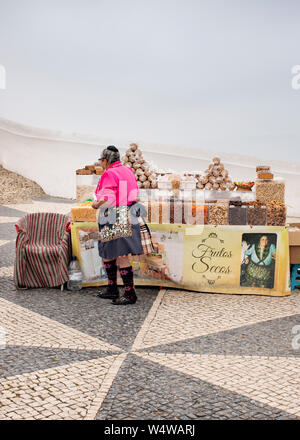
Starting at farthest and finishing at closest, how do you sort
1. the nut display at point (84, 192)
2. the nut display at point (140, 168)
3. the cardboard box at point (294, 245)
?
the nut display at point (84, 192) < the nut display at point (140, 168) < the cardboard box at point (294, 245)

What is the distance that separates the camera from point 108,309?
482 centimetres

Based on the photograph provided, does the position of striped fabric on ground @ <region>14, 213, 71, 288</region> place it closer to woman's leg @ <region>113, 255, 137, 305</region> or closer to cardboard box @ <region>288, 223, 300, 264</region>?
woman's leg @ <region>113, 255, 137, 305</region>

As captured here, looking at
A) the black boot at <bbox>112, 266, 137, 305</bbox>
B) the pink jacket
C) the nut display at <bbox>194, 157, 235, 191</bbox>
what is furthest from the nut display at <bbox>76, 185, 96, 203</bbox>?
the black boot at <bbox>112, 266, 137, 305</bbox>

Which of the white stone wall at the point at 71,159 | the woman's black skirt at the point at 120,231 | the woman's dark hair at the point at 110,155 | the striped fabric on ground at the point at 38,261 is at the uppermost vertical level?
the white stone wall at the point at 71,159

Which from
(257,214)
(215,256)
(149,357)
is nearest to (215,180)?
(257,214)

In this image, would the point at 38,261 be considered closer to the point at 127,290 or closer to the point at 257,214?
the point at 127,290

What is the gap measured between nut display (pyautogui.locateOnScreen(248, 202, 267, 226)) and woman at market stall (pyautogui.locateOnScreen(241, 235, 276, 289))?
0.15 meters

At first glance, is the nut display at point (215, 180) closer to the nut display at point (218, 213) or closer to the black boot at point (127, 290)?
the nut display at point (218, 213)

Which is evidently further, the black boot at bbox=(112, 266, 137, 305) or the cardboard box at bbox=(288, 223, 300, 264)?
the cardboard box at bbox=(288, 223, 300, 264)

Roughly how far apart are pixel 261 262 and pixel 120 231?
4.98 ft

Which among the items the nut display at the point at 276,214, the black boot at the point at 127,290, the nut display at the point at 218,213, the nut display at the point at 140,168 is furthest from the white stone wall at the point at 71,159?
the black boot at the point at 127,290

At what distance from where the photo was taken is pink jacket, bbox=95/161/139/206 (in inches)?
190

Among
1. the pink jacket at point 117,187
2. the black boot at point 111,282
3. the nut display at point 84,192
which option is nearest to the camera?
the pink jacket at point 117,187

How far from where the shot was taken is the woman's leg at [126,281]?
4984 mm
